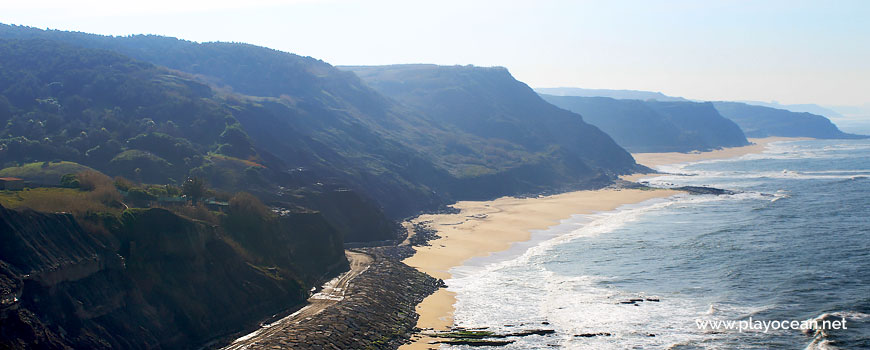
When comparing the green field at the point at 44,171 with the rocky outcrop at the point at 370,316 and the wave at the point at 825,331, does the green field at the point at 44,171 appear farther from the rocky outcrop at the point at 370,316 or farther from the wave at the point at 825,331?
the wave at the point at 825,331

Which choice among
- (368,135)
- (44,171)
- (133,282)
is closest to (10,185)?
(133,282)

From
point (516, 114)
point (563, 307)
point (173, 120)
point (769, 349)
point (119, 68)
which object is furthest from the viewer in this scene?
point (516, 114)

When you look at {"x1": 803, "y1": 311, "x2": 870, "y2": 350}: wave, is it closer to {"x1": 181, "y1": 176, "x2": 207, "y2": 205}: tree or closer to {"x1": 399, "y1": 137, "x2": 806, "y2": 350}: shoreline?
{"x1": 399, "y1": 137, "x2": 806, "y2": 350}: shoreline

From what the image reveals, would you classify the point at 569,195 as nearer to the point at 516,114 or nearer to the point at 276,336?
the point at 516,114

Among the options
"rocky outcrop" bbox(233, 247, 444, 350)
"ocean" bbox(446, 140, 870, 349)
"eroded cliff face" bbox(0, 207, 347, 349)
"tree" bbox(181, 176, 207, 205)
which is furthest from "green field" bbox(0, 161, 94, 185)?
"ocean" bbox(446, 140, 870, 349)

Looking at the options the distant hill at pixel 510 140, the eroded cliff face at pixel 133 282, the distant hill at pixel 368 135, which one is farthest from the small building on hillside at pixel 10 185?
the distant hill at pixel 510 140

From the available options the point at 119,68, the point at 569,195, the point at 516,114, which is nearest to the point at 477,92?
the point at 516,114
